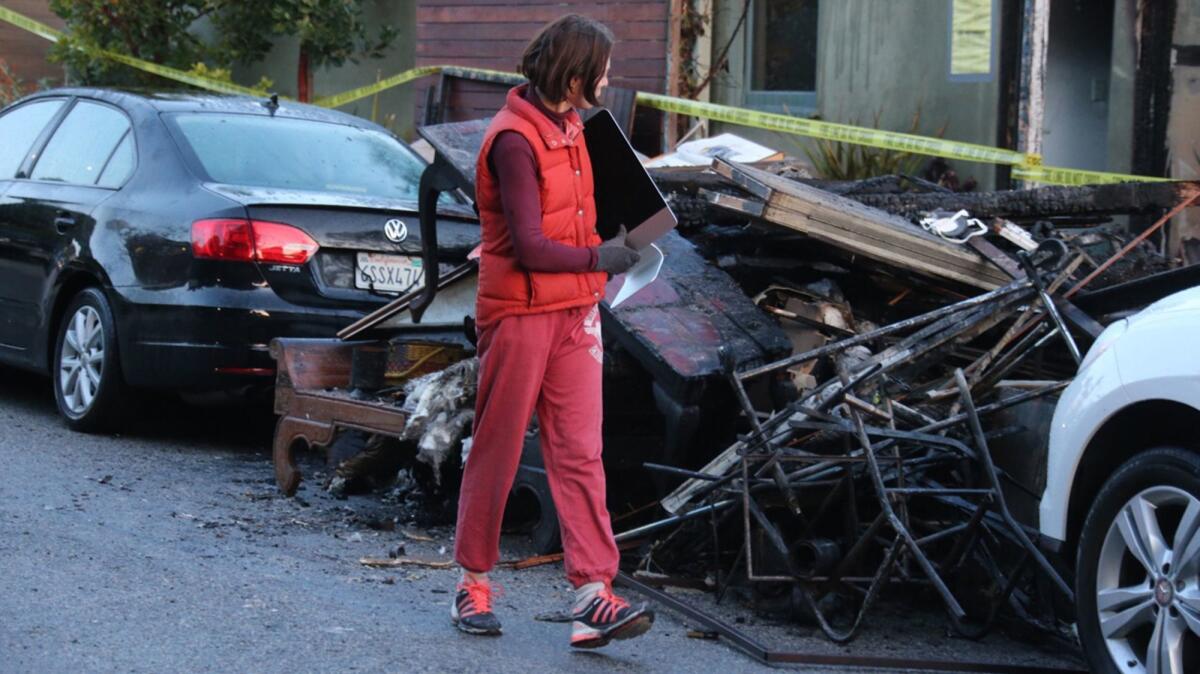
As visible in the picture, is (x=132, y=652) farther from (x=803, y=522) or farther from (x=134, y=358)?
(x=134, y=358)

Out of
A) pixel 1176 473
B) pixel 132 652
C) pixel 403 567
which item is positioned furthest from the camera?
pixel 403 567

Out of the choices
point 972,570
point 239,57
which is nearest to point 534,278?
point 972,570

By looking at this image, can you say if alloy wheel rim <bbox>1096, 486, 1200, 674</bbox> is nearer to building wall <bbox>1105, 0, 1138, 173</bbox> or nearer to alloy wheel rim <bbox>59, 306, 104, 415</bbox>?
alloy wheel rim <bbox>59, 306, 104, 415</bbox>

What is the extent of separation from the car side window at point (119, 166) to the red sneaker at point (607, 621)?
4.31 metres

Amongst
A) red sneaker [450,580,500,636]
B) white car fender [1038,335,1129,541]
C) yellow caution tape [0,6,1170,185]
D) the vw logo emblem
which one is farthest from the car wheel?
yellow caution tape [0,6,1170,185]

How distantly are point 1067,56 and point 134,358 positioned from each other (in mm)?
6936

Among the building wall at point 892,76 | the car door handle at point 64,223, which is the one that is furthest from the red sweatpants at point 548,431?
the building wall at point 892,76

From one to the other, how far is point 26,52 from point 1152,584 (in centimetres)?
1783

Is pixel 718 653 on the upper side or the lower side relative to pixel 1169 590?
lower

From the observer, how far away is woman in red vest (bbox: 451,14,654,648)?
4.54 meters

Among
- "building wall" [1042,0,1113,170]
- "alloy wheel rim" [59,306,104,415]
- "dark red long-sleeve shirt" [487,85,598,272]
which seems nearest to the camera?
"dark red long-sleeve shirt" [487,85,598,272]

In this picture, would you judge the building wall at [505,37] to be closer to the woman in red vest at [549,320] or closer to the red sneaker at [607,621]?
the woman in red vest at [549,320]

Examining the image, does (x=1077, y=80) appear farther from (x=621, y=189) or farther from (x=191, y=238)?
(x=621, y=189)

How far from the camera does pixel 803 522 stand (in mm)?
5238
